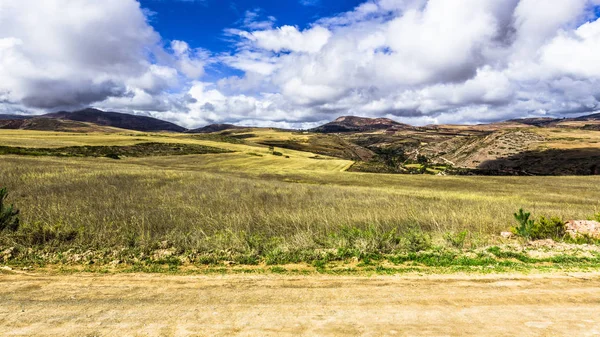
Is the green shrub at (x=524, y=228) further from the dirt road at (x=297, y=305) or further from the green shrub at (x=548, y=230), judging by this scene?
the dirt road at (x=297, y=305)

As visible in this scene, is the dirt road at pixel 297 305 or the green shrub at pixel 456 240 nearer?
the dirt road at pixel 297 305


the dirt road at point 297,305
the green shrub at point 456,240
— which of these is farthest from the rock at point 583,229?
the dirt road at point 297,305

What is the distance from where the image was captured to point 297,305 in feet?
18.3

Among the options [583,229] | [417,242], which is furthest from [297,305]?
[583,229]

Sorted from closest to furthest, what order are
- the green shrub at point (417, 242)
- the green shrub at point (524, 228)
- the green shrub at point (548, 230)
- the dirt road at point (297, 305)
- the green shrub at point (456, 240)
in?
the dirt road at point (297, 305), the green shrub at point (417, 242), the green shrub at point (456, 240), the green shrub at point (524, 228), the green shrub at point (548, 230)

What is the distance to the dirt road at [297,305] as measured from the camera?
15.7ft

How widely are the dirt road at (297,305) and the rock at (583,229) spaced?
5.62m

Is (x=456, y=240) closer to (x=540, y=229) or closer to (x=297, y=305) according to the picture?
(x=540, y=229)

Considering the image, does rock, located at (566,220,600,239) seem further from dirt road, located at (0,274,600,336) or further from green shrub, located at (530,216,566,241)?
dirt road, located at (0,274,600,336)

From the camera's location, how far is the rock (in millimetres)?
11266

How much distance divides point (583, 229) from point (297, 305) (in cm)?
1260

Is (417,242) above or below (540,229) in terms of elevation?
below

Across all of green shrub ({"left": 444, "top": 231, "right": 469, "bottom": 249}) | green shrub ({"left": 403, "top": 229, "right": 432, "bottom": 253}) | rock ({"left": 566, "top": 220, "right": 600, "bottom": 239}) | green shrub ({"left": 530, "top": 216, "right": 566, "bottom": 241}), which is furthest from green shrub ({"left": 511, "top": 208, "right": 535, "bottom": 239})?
green shrub ({"left": 403, "top": 229, "right": 432, "bottom": 253})

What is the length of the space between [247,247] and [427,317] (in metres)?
5.28
